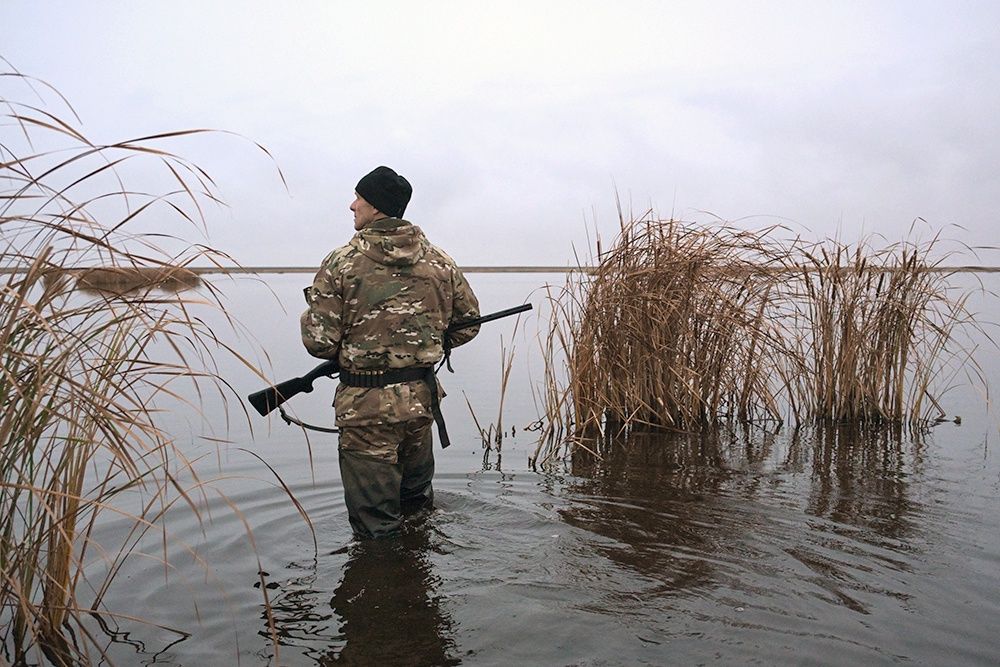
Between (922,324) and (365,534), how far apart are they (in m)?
5.53

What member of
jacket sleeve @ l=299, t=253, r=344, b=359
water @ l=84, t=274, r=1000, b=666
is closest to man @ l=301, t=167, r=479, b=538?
jacket sleeve @ l=299, t=253, r=344, b=359

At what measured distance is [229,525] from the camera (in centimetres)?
514

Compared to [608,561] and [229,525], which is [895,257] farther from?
[229,525]

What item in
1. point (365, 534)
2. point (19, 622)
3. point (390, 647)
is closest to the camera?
point (19, 622)

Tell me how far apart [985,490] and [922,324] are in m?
2.34

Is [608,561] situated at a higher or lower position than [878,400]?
lower

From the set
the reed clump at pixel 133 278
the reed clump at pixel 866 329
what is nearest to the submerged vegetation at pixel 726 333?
the reed clump at pixel 866 329

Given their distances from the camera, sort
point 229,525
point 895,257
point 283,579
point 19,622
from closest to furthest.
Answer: point 19,622 < point 283,579 < point 229,525 < point 895,257

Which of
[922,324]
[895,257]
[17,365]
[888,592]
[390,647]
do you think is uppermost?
[895,257]

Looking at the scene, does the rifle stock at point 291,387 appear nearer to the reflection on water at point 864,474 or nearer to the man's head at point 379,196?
the man's head at point 379,196

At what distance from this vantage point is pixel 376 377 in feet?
14.3

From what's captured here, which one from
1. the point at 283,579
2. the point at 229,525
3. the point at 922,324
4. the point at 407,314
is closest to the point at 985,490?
the point at 922,324

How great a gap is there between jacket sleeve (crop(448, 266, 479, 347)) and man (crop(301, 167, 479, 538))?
0.18 metres

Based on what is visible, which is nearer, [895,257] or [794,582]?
[794,582]
